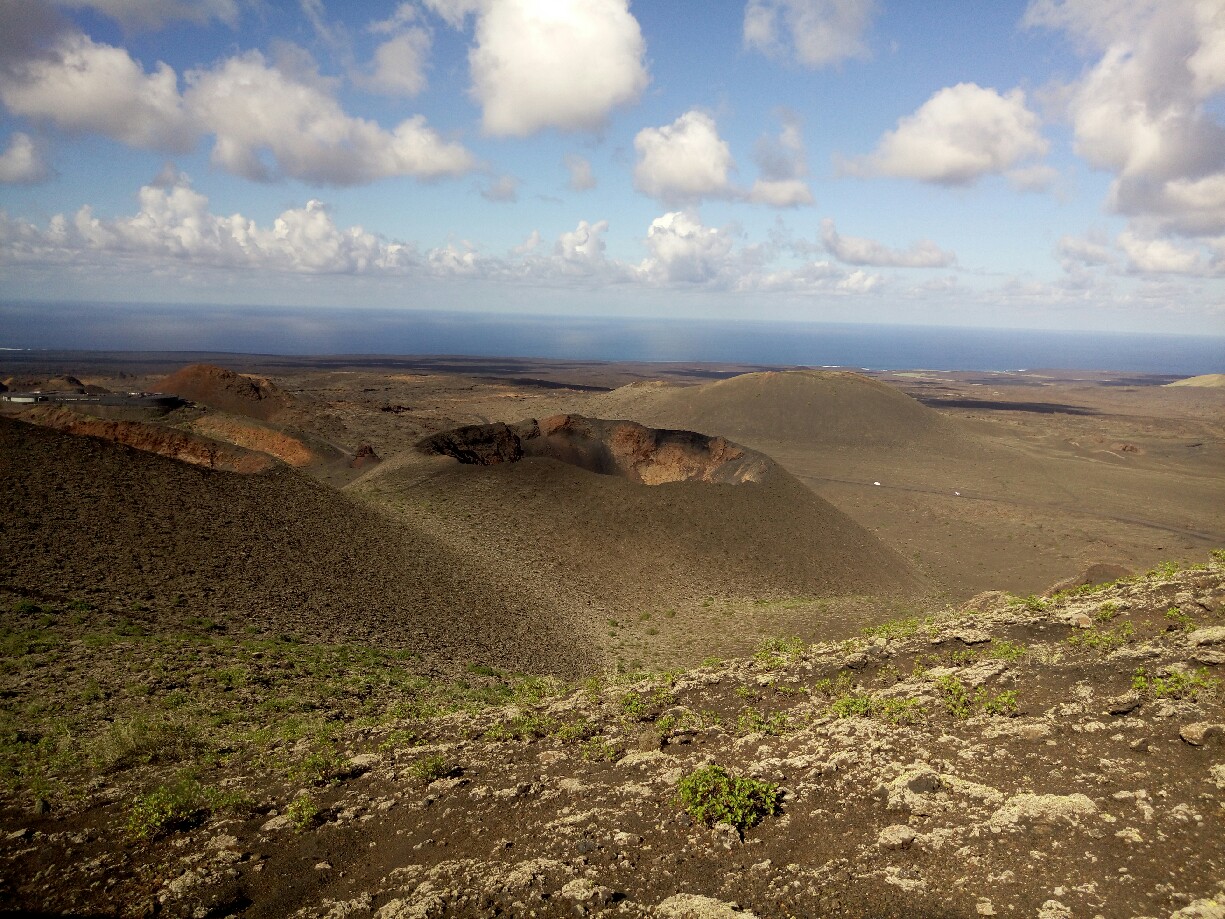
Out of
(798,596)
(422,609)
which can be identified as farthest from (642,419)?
(422,609)

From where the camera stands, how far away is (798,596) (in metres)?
22.9

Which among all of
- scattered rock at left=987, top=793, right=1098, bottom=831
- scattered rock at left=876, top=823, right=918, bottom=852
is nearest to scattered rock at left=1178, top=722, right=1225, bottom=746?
scattered rock at left=987, top=793, right=1098, bottom=831

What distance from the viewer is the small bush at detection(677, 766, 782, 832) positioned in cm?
649

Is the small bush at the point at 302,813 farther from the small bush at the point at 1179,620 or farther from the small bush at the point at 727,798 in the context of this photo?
the small bush at the point at 1179,620

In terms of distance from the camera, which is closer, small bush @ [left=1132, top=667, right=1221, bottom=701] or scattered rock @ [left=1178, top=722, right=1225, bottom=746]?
scattered rock @ [left=1178, top=722, right=1225, bottom=746]

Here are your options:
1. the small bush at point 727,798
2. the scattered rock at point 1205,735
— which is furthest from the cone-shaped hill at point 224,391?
the scattered rock at point 1205,735

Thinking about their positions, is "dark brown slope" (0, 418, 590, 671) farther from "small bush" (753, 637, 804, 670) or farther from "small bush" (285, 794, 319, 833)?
"small bush" (285, 794, 319, 833)

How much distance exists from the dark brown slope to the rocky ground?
3492 millimetres

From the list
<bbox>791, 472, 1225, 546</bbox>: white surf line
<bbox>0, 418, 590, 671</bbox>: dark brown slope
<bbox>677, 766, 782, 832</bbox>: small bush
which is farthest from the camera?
<bbox>791, 472, 1225, 546</bbox>: white surf line

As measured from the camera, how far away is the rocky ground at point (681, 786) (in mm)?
5547

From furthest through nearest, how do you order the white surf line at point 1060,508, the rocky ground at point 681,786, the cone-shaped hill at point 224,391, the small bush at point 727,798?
the cone-shaped hill at point 224,391
the white surf line at point 1060,508
the small bush at point 727,798
the rocky ground at point 681,786

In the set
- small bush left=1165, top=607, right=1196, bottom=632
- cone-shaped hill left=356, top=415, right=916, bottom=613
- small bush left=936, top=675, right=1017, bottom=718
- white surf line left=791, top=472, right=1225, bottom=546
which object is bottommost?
white surf line left=791, top=472, right=1225, bottom=546

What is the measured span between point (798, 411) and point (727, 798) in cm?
6588

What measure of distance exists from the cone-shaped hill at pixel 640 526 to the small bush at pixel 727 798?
1351 cm
